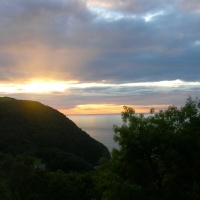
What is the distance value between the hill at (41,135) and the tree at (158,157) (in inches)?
1665

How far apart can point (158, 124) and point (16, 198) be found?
9.39 meters

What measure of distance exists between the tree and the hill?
42.3 metres

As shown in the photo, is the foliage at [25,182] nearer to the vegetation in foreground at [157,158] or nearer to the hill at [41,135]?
the vegetation in foreground at [157,158]

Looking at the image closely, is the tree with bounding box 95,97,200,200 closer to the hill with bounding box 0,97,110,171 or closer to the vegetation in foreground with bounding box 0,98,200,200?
the vegetation in foreground with bounding box 0,98,200,200

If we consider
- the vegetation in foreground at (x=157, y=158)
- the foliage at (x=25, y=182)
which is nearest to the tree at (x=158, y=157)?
the vegetation in foreground at (x=157, y=158)

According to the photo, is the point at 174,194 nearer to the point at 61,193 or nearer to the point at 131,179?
the point at 131,179

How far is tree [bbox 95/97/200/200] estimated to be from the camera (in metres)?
12.3

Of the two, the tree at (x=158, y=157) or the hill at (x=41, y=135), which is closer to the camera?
the tree at (x=158, y=157)

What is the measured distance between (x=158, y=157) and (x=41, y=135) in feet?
218

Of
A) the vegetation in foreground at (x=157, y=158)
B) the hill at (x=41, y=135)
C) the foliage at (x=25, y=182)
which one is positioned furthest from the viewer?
the hill at (x=41, y=135)

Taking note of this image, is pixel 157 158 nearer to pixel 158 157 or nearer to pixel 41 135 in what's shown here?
pixel 158 157

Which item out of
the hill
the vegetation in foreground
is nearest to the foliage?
the vegetation in foreground

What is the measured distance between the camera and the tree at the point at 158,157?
12297mm

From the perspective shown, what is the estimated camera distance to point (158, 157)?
12867 mm
